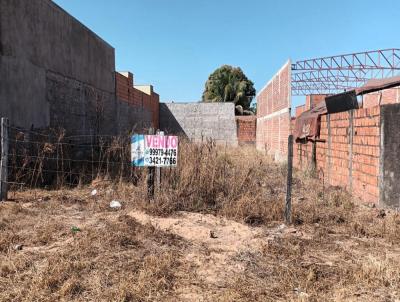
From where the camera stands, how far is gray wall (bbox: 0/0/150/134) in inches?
325

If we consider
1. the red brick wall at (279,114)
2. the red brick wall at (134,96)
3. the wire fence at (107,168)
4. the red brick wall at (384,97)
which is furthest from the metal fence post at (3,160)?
the red brick wall at (384,97)

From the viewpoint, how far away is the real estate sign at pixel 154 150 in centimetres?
609

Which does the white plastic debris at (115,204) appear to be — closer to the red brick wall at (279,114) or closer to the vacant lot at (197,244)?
the vacant lot at (197,244)

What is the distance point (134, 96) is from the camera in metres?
20.1

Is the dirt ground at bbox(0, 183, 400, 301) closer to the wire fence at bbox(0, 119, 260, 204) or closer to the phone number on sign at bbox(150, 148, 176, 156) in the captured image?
the wire fence at bbox(0, 119, 260, 204)

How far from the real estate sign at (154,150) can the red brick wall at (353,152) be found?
10.5 feet

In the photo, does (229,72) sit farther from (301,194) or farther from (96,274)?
(96,274)

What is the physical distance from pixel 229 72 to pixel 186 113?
1509 cm

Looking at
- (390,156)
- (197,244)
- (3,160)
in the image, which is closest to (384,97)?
(390,156)

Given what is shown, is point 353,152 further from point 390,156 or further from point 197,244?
point 197,244

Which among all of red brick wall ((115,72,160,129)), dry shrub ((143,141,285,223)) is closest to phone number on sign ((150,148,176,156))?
dry shrub ((143,141,285,223))

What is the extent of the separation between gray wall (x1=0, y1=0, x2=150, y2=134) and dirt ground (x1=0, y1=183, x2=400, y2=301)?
3.32 meters

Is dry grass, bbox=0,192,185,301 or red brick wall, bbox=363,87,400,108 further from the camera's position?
red brick wall, bbox=363,87,400,108

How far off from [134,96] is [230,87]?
20596mm
